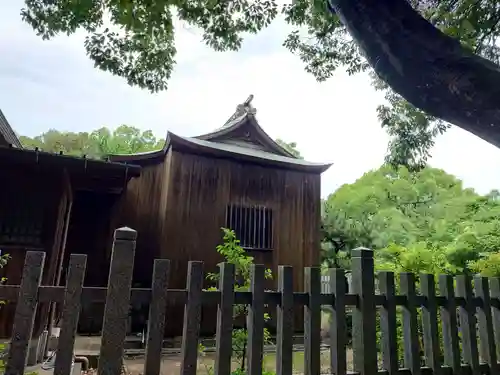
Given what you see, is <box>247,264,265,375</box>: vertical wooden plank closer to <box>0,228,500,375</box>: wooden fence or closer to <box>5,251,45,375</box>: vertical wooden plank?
<box>0,228,500,375</box>: wooden fence

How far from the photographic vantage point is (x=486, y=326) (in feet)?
10.7

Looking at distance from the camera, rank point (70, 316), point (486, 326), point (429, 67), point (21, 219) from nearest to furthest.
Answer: point (429, 67), point (70, 316), point (486, 326), point (21, 219)

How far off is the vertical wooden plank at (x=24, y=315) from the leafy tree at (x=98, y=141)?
18.9 meters

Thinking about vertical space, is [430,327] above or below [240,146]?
below

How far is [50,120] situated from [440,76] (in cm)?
3206

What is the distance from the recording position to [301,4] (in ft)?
19.2

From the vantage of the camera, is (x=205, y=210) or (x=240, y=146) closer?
(x=205, y=210)

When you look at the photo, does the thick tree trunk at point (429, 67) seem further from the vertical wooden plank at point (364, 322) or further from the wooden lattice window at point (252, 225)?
the wooden lattice window at point (252, 225)

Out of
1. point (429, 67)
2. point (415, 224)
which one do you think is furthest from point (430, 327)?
point (415, 224)

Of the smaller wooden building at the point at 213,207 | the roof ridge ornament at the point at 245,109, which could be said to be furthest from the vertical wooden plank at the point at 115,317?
the roof ridge ornament at the point at 245,109

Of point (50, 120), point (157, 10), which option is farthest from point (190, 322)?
point (50, 120)

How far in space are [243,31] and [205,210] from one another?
4.47 metres

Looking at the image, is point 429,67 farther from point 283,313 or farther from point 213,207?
point 213,207

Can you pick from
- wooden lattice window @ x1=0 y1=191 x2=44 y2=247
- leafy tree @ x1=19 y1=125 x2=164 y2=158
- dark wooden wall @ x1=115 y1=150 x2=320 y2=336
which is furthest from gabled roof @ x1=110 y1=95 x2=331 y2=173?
leafy tree @ x1=19 y1=125 x2=164 y2=158
